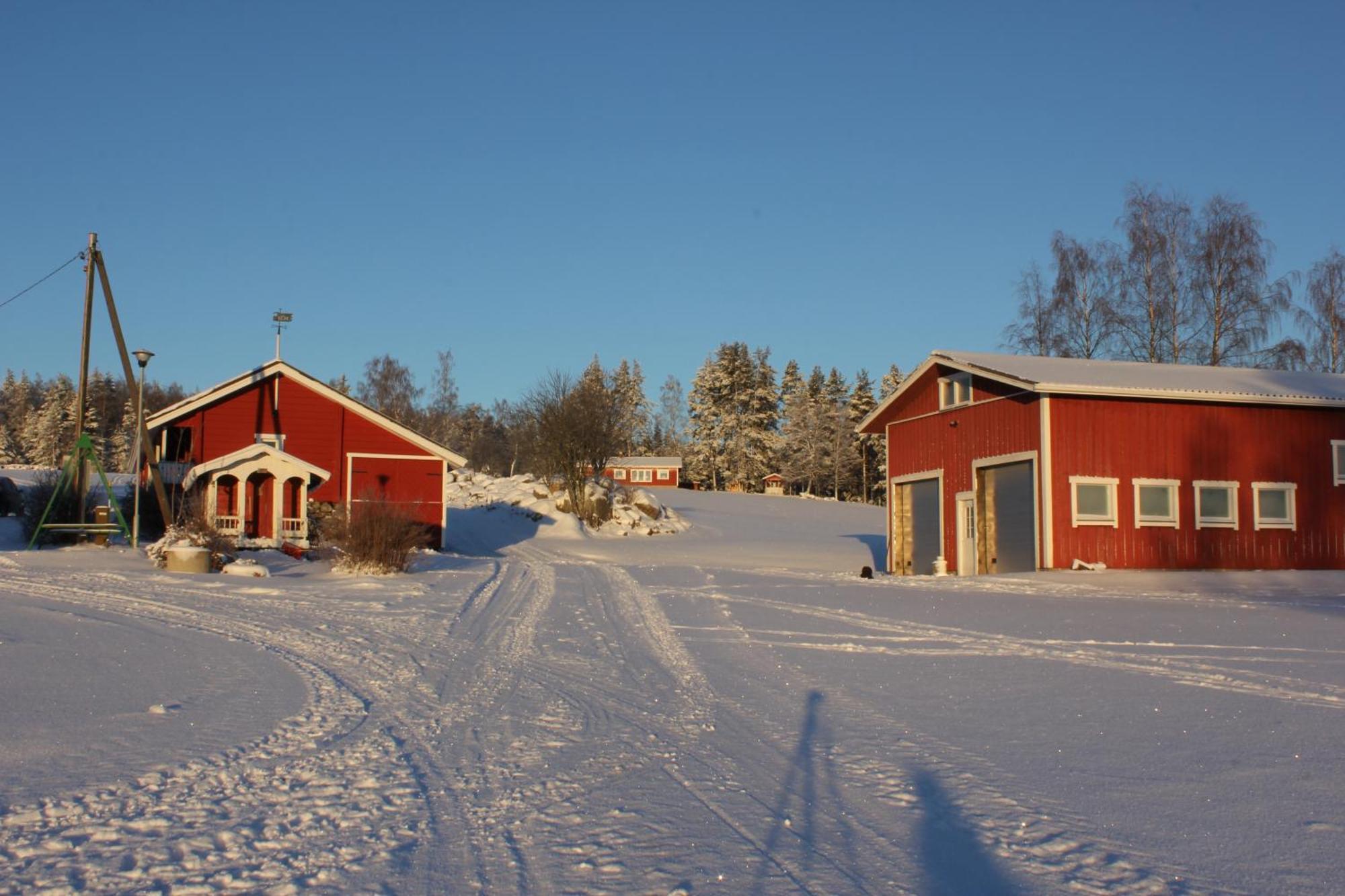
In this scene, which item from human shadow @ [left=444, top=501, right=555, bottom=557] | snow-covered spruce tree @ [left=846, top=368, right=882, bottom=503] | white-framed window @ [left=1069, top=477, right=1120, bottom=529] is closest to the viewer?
white-framed window @ [left=1069, top=477, right=1120, bottom=529]

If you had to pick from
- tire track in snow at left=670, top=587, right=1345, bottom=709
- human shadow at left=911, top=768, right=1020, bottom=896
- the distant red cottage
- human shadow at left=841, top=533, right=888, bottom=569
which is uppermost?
the distant red cottage

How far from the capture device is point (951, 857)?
188 inches

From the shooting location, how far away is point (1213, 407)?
76.7 feet

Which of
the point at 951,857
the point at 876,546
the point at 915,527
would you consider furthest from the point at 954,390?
the point at 951,857

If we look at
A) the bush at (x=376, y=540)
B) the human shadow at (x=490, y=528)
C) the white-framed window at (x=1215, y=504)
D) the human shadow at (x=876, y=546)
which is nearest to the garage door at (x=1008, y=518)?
the white-framed window at (x=1215, y=504)

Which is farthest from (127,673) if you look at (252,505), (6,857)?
(252,505)

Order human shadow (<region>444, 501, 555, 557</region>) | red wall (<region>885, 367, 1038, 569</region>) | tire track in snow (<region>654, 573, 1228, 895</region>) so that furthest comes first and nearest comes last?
human shadow (<region>444, 501, 555, 557</region>) < red wall (<region>885, 367, 1038, 569</region>) < tire track in snow (<region>654, 573, 1228, 895</region>)

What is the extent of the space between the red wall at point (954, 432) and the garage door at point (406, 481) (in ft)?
43.2

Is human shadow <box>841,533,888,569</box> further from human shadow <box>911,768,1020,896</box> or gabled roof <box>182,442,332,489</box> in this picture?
human shadow <box>911,768,1020,896</box>

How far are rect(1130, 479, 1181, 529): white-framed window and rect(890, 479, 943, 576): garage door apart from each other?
5.16 metres

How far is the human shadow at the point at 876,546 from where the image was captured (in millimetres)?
34000

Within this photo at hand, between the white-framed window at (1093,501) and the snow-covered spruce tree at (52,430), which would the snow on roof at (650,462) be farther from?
the white-framed window at (1093,501)

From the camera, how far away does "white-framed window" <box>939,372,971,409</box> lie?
1010 inches

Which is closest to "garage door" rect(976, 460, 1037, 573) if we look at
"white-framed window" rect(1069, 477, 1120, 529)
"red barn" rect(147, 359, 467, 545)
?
"white-framed window" rect(1069, 477, 1120, 529)
